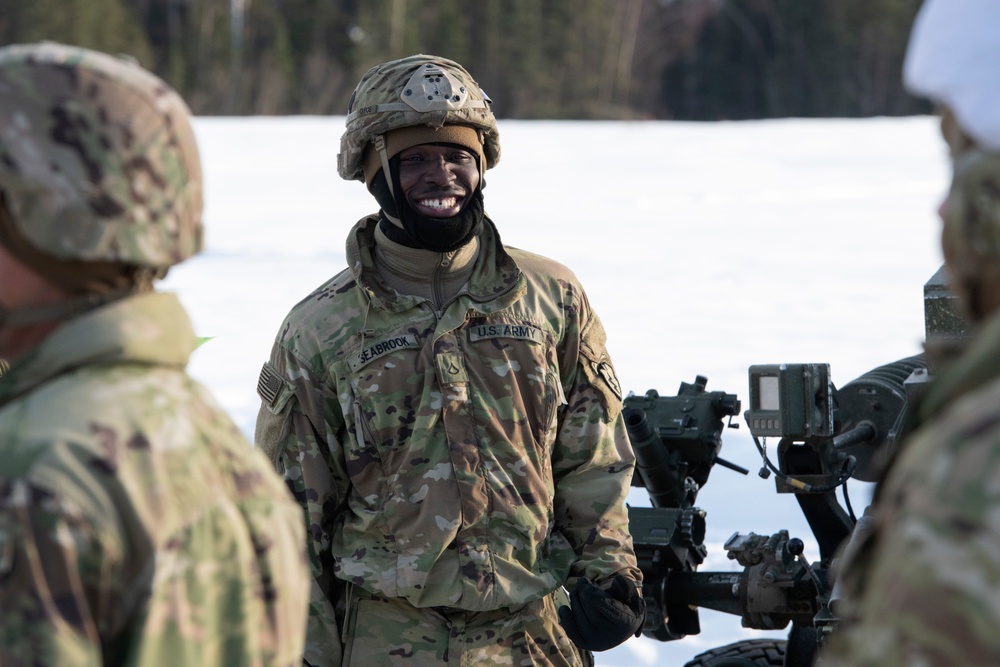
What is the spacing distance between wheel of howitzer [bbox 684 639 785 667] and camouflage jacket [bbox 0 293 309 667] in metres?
3.40

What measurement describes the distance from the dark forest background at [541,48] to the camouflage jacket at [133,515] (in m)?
29.8

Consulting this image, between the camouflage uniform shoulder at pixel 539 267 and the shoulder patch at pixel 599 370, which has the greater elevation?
the camouflage uniform shoulder at pixel 539 267

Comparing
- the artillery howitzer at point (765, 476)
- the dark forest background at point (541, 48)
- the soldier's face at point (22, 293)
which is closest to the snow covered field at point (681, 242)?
the artillery howitzer at point (765, 476)

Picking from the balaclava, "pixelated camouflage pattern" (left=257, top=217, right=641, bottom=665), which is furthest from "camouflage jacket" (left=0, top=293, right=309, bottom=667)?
the balaclava

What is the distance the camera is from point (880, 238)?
50.0 ft

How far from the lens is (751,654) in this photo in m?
5.34

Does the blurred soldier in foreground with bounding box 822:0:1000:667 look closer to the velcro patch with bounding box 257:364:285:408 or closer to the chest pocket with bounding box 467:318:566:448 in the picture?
the chest pocket with bounding box 467:318:566:448

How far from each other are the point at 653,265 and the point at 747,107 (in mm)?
29116

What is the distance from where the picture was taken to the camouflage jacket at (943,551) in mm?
1468

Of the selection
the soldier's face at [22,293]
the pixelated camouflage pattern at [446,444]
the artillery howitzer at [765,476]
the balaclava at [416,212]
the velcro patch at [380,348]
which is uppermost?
the soldier's face at [22,293]

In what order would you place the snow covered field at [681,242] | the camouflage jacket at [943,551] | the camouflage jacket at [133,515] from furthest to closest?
1. the snow covered field at [681,242]
2. the camouflage jacket at [133,515]
3. the camouflage jacket at [943,551]

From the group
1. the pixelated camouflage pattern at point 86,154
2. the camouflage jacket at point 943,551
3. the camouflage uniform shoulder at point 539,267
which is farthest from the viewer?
the camouflage uniform shoulder at point 539,267

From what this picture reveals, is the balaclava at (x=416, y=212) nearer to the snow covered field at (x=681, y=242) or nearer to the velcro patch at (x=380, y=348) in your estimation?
the velcro patch at (x=380, y=348)

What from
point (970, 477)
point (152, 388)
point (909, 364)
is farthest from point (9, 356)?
point (909, 364)
